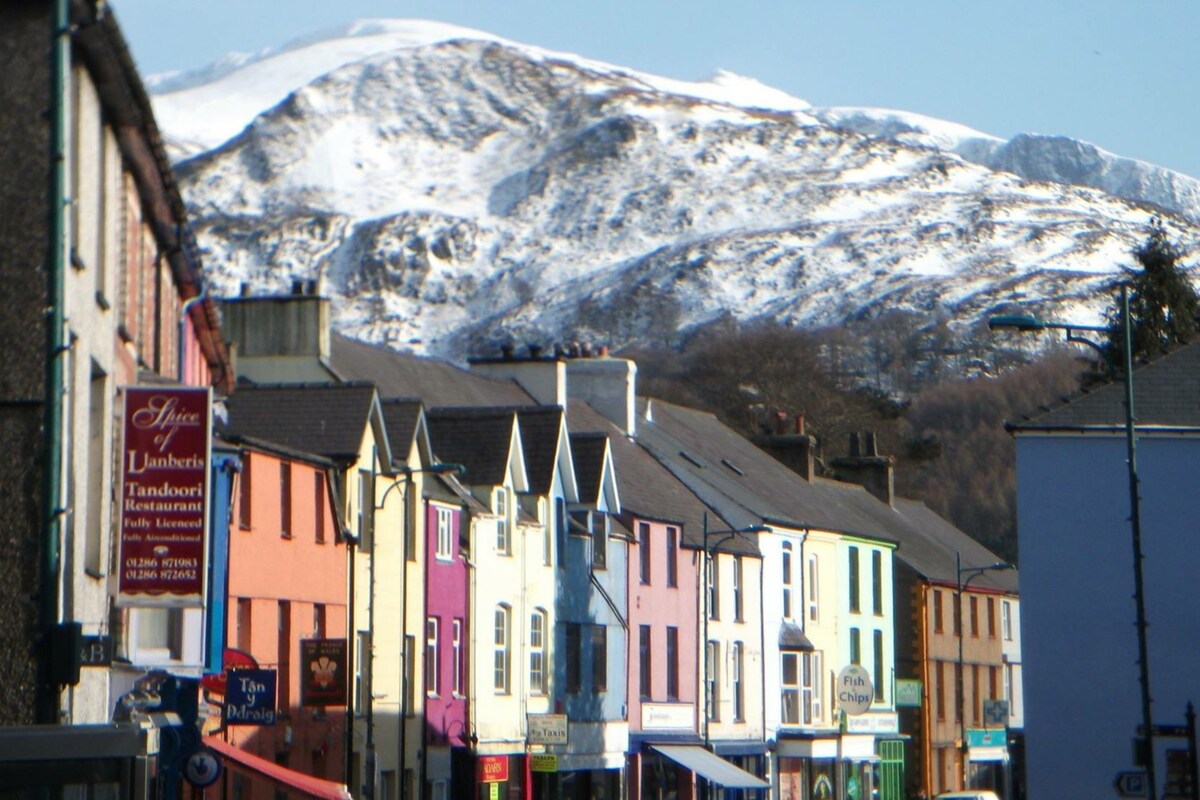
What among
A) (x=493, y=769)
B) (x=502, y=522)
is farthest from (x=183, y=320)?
(x=493, y=769)

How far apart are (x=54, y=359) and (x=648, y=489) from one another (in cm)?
3611

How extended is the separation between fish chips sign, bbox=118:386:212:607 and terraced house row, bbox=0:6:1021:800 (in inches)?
1.2

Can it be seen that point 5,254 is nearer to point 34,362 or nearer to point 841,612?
point 34,362

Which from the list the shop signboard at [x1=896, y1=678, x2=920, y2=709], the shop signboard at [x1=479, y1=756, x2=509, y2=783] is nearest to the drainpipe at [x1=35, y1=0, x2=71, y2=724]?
the shop signboard at [x1=479, y1=756, x2=509, y2=783]

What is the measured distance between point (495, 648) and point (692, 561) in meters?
10.3

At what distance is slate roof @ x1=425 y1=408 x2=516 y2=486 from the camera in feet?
142

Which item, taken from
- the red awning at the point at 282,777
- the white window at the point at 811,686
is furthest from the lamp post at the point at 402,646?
the white window at the point at 811,686

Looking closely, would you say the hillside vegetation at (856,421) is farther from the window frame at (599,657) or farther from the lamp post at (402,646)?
the lamp post at (402,646)

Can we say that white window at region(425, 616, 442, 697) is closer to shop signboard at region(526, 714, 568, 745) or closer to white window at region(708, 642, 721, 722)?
shop signboard at region(526, 714, 568, 745)

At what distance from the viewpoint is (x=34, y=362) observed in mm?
19328

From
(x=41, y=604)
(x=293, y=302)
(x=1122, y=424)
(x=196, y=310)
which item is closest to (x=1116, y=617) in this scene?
(x=1122, y=424)

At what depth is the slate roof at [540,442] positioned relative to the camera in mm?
45719

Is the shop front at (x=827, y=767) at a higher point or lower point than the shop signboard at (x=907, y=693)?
lower

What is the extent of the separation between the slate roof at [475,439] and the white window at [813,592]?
56.4 ft
